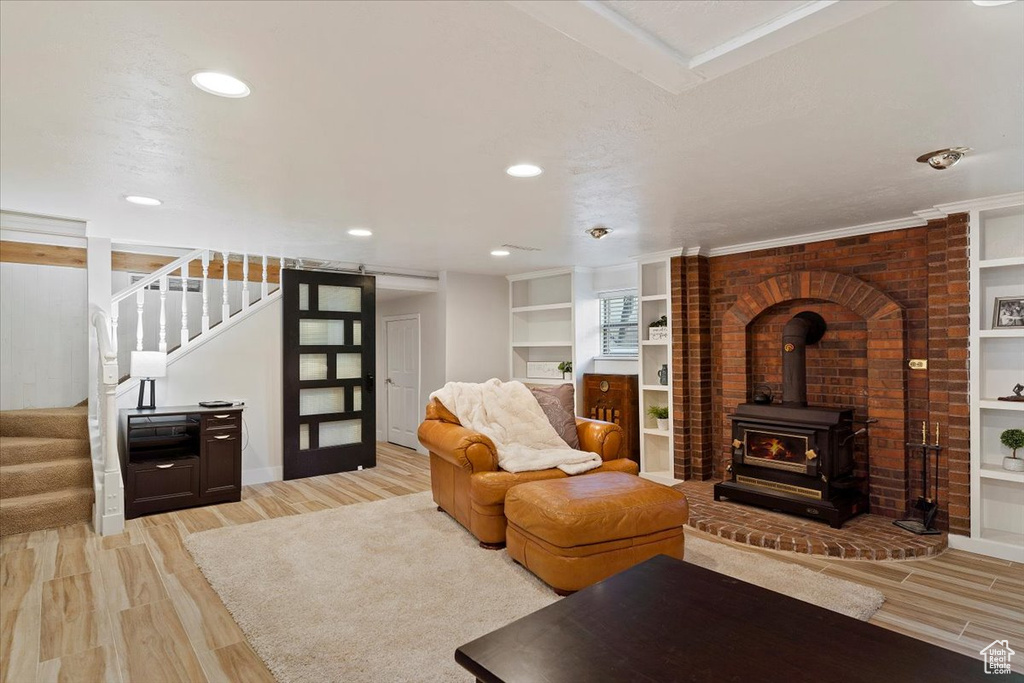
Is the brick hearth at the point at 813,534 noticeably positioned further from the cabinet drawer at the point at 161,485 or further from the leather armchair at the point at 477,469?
the cabinet drawer at the point at 161,485

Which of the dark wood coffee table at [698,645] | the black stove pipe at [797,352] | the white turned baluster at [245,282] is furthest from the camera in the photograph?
the white turned baluster at [245,282]

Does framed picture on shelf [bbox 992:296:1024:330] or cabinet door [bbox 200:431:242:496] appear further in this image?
cabinet door [bbox 200:431:242:496]

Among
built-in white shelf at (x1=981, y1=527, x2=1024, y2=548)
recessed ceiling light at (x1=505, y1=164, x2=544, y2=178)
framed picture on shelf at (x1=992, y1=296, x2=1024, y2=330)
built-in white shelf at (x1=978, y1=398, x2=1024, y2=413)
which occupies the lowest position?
built-in white shelf at (x1=981, y1=527, x2=1024, y2=548)

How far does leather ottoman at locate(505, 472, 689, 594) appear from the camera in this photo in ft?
9.04

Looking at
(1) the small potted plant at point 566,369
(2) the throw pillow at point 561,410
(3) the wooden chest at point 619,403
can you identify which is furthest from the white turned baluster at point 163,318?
(3) the wooden chest at point 619,403

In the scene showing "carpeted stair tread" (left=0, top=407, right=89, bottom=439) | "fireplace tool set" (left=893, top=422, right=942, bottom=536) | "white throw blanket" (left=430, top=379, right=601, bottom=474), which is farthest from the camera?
"carpeted stair tread" (left=0, top=407, right=89, bottom=439)

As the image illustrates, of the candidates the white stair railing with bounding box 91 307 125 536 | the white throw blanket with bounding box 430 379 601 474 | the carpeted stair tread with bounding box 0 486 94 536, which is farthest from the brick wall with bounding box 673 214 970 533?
the carpeted stair tread with bounding box 0 486 94 536

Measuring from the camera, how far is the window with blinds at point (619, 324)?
19.9 feet

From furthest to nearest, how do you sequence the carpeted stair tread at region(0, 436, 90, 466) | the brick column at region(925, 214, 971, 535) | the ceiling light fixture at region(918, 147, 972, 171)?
the carpeted stair tread at region(0, 436, 90, 466)
the brick column at region(925, 214, 971, 535)
the ceiling light fixture at region(918, 147, 972, 171)

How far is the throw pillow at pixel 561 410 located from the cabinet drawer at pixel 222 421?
2.60m

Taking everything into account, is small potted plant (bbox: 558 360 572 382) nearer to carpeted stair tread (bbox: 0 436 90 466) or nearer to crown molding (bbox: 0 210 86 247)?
carpeted stair tread (bbox: 0 436 90 466)

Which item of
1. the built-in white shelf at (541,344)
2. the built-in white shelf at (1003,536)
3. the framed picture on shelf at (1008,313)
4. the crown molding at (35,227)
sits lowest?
the built-in white shelf at (1003,536)

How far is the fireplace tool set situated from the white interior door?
16.7 feet

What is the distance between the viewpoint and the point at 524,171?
8.90ft
